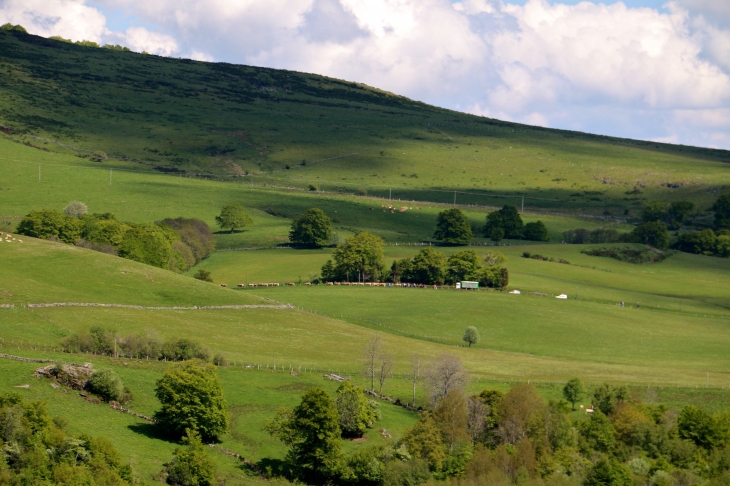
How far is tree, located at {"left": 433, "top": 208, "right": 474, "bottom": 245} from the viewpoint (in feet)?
570

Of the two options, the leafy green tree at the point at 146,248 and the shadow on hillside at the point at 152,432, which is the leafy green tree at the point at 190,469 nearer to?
the shadow on hillside at the point at 152,432

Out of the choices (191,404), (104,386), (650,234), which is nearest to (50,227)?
(104,386)

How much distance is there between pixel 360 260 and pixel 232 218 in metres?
39.5

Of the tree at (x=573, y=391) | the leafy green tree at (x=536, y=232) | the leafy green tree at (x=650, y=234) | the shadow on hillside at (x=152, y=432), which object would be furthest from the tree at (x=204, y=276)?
the leafy green tree at (x=650, y=234)

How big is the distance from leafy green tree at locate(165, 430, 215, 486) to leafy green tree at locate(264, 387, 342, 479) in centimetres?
741

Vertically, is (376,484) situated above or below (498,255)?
below

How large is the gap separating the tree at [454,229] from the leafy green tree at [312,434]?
105607mm

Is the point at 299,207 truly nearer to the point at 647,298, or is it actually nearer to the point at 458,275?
the point at 458,275

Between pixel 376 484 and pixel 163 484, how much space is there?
47.1 feet

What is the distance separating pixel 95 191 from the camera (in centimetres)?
18500

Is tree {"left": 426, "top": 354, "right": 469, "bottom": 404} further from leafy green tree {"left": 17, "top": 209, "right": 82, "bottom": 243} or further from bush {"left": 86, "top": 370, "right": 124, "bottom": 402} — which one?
leafy green tree {"left": 17, "top": 209, "right": 82, "bottom": 243}

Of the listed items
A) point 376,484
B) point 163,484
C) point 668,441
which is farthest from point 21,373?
point 668,441

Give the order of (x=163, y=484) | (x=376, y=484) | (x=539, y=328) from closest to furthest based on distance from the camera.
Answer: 1. (x=163, y=484)
2. (x=376, y=484)
3. (x=539, y=328)

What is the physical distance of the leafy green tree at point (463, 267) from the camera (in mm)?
139750
